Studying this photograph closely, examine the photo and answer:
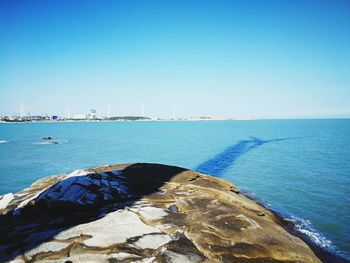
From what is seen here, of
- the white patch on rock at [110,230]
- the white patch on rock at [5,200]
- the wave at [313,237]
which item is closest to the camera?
the white patch on rock at [110,230]

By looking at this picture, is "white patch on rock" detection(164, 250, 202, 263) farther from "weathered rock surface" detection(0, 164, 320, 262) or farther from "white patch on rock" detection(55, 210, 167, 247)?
"white patch on rock" detection(55, 210, 167, 247)

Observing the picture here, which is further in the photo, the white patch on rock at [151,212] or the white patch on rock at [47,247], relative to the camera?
the white patch on rock at [151,212]

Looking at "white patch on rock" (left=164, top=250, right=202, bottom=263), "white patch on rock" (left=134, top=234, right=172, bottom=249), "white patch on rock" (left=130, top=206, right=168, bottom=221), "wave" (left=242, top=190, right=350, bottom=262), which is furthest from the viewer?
"wave" (left=242, top=190, right=350, bottom=262)

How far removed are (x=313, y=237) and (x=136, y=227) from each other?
33.5ft

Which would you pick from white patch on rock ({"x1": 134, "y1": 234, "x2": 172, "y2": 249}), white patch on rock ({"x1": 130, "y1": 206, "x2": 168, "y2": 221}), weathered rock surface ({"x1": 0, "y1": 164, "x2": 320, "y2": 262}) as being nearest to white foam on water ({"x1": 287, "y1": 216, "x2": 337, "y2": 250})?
weathered rock surface ({"x1": 0, "y1": 164, "x2": 320, "y2": 262})

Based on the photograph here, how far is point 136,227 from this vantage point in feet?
25.5

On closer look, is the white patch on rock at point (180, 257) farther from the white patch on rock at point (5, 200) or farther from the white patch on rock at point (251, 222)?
the white patch on rock at point (5, 200)

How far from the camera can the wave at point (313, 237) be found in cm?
1087

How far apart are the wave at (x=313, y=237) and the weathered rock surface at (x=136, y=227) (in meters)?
2.94

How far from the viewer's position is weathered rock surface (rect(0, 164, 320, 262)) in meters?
6.59

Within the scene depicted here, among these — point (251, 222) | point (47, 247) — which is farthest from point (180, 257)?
point (251, 222)

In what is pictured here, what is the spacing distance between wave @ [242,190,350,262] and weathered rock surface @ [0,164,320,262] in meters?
2.94

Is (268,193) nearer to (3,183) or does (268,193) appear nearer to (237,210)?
(237,210)

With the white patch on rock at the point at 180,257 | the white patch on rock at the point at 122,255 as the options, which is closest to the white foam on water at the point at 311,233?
the white patch on rock at the point at 180,257
